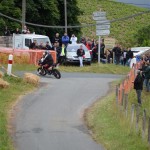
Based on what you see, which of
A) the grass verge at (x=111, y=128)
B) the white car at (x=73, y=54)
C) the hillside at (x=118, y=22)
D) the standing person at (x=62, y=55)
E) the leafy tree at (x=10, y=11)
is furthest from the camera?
the hillside at (x=118, y=22)

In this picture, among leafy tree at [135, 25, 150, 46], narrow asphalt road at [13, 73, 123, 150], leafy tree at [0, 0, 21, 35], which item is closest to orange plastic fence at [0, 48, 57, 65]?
narrow asphalt road at [13, 73, 123, 150]

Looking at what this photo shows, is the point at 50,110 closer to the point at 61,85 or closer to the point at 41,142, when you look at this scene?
the point at 41,142

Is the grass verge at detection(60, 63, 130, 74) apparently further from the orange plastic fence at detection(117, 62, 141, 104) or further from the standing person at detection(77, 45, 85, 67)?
the orange plastic fence at detection(117, 62, 141, 104)

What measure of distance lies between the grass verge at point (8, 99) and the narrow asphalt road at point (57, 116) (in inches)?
11.7

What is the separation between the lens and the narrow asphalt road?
1448 centimetres

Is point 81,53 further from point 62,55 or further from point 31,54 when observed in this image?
point 31,54

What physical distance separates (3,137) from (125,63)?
83.6 ft

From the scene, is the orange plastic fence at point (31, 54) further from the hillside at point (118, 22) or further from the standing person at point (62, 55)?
the hillside at point (118, 22)

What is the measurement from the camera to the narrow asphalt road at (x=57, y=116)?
14.5 metres

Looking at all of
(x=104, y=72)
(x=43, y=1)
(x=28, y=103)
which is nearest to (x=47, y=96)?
(x=28, y=103)

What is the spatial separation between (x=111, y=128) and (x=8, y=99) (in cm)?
585

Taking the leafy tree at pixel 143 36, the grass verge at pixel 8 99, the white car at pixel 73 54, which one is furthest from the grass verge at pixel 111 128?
the leafy tree at pixel 143 36

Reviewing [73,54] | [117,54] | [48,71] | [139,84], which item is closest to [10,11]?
[117,54]

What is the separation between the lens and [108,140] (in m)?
14.8
